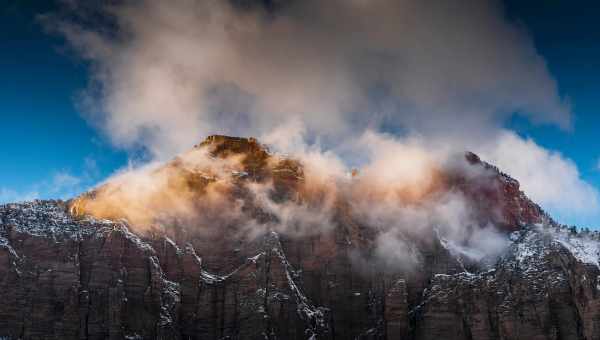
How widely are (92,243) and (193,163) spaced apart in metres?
34.0

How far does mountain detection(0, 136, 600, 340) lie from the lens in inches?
5709

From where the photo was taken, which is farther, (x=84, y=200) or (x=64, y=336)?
(x=84, y=200)

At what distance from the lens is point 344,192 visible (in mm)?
178875

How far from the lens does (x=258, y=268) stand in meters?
157

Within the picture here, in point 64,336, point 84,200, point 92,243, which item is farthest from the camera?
point 84,200

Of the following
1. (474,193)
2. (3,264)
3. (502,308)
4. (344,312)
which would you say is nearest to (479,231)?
(474,193)

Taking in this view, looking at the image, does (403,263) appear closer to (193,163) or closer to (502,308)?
(502,308)

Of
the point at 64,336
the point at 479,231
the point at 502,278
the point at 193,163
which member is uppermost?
the point at 193,163

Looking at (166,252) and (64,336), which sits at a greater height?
(166,252)

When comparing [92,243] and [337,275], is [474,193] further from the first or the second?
[92,243]

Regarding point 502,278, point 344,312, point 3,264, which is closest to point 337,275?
point 344,312

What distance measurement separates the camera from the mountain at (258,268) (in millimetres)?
145000

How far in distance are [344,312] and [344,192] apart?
98.4 ft

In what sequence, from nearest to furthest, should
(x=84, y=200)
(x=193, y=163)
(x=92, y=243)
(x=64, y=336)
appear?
(x=64, y=336), (x=92, y=243), (x=84, y=200), (x=193, y=163)
